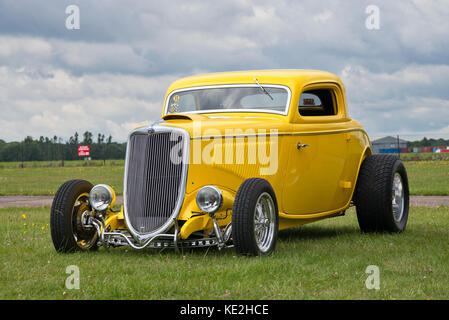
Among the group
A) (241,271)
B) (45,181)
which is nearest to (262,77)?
(241,271)

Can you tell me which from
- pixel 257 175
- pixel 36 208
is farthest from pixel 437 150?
pixel 257 175

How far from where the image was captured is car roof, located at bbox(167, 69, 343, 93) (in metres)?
7.49

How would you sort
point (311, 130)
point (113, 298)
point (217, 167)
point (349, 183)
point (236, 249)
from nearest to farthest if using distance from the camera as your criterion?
point (113, 298) → point (236, 249) → point (217, 167) → point (311, 130) → point (349, 183)

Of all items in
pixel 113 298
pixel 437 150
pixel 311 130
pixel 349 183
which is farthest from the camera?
pixel 437 150

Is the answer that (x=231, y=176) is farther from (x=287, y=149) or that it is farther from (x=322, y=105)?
(x=322, y=105)

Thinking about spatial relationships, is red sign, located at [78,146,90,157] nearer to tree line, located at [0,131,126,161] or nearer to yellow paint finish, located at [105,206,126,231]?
tree line, located at [0,131,126,161]

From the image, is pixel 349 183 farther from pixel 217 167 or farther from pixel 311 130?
pixel 217 167

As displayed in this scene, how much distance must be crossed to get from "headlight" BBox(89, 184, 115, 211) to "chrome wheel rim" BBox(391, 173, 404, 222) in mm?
4444

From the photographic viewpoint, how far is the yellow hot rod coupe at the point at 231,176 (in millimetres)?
6004

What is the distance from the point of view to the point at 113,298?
441 cm

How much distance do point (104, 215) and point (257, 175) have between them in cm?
185

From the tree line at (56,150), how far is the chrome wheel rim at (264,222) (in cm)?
4313

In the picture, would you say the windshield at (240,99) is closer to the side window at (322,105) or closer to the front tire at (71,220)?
the side window at (322,105)

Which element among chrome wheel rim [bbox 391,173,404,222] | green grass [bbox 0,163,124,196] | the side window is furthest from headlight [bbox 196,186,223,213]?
green grass [bbox 0,163,124,196]
